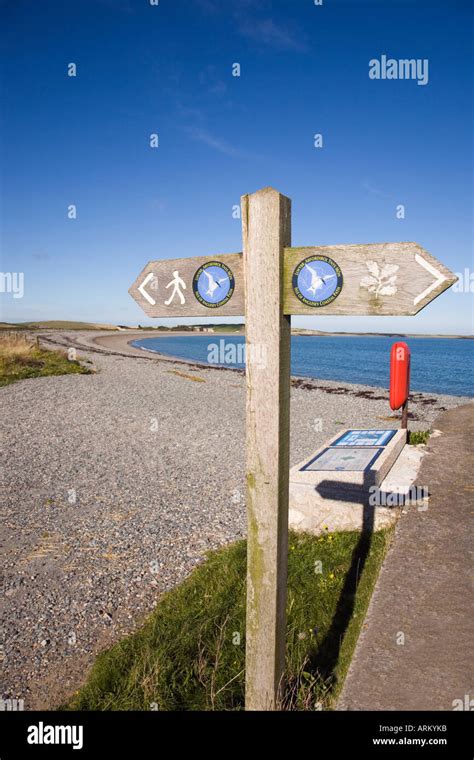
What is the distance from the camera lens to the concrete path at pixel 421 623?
2.66 metres

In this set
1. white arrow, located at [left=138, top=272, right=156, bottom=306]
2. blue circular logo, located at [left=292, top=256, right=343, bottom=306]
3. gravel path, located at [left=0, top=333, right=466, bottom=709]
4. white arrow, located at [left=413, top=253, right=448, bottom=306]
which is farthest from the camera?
gravel path, located at [left=0, top=333, right=466, bottom=709]

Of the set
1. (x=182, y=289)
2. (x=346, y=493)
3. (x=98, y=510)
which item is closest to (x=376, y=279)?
(x=182, y=289)

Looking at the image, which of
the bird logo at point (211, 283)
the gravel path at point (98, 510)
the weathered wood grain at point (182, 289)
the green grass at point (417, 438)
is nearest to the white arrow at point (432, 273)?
the weathered wood grain at point (182, 289)

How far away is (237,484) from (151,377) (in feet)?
50.8

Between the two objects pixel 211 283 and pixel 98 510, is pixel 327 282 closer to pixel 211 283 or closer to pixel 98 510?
pixel 211 283

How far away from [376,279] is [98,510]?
630 cm

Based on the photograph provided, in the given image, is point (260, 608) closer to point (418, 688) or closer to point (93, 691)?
point (418, 688)

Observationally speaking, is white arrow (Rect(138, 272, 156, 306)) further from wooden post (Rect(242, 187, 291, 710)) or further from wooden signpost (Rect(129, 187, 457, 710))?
wooden post (Rect(242, 187, 291, 710))

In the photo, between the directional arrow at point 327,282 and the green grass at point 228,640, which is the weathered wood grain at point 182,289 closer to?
the directional arrow at point 327,282

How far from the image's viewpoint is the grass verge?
1984 centimetres

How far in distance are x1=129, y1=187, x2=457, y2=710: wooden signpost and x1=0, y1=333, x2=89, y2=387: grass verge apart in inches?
695

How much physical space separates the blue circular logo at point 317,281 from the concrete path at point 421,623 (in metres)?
2.17

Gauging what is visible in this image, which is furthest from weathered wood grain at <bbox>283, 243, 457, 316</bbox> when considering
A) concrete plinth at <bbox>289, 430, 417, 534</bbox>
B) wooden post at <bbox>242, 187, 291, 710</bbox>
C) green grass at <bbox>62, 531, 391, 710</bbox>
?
concrete plinth at <bbox>289, 430, 417, 534</bbox>
